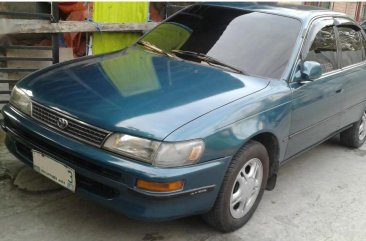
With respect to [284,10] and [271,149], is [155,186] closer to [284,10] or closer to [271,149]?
[271,149]

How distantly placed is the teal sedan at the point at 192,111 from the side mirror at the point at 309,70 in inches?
0.4

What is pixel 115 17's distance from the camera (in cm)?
627

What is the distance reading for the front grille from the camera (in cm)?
273

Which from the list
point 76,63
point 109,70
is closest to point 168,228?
point 109,70

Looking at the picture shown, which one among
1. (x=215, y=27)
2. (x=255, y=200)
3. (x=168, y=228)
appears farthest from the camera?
(x=215, y=27)

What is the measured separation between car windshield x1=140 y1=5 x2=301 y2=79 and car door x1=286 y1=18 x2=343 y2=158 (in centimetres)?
21

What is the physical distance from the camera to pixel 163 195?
8.61 feet

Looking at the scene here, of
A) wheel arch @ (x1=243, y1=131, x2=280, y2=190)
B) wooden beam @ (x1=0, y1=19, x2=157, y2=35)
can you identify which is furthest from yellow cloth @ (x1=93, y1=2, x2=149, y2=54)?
wheel arch @ (x1=243, y1=131, x2=280, y2=190)

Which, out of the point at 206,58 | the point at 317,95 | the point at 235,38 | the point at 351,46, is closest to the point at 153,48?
the point at 206,58

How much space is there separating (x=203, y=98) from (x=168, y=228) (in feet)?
3.31

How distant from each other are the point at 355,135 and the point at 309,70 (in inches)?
84.2

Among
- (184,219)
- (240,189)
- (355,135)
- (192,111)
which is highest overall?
(192,111)

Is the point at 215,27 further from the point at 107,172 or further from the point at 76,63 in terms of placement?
the point at 107,172

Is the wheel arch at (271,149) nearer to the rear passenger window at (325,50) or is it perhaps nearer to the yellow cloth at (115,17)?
the rear passenger window at (325,50)
